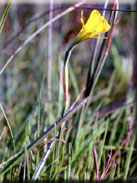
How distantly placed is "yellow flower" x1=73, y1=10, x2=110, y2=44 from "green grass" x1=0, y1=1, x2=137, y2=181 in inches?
4.4

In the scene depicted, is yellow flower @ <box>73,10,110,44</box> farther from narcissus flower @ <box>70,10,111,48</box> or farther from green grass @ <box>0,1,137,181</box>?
green grass @ <box>0,1,137,181</box>

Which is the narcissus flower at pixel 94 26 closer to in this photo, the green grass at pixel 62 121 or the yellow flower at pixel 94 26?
the yellow flower at pixel 94 26

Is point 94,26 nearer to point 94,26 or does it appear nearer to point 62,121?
point 94,26

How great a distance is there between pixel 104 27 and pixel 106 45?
0.61ft

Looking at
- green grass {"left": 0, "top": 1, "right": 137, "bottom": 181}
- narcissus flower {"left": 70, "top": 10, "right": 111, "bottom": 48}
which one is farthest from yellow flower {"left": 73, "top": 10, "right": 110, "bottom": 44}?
green grass {"left": 0, "top": 1, "right": 137, "bottom": 181}

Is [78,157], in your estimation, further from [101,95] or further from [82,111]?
[101,95]

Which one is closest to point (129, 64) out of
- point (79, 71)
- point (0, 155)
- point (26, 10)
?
point (79, 71)

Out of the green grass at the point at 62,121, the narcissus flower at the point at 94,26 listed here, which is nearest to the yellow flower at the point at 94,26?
the narcissus flower at the point at 94,26

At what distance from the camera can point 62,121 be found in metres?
0.41

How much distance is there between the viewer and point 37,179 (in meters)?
0.51

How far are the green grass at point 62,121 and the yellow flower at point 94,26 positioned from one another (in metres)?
0.11

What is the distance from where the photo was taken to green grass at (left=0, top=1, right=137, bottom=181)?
0.50 meters

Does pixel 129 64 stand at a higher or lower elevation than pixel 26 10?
lower

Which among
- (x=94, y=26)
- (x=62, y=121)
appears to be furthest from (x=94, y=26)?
(x=62, y=121)
